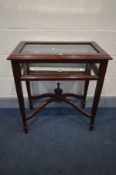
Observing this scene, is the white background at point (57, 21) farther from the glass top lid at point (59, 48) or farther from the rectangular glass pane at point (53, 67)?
the rectangular glass pane at point (53, 67)

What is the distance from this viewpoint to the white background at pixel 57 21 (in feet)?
3.75

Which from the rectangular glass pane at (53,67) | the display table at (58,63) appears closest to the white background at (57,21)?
the display table at (58,63)

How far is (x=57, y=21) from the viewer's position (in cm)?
121

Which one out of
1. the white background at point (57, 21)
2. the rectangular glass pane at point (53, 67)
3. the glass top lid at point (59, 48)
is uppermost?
the white background at point (57, 21)

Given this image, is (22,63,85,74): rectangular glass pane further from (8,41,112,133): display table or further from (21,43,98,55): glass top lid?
(21,43,98,55): glass top lid

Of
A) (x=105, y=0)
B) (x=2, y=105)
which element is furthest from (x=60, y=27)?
(x=2, y=105)

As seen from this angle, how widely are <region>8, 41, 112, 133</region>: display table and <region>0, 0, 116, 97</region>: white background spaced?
0.10 m

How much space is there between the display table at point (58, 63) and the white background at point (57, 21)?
0.10 m

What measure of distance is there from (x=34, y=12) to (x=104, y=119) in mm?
1122

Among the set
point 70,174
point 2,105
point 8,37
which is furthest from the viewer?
point 2,105

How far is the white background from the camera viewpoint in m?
1.14

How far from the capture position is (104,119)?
1479mm

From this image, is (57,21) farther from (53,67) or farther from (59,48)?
(53,67)

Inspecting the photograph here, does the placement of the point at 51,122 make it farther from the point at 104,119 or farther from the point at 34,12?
the point at 34,12
